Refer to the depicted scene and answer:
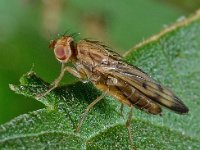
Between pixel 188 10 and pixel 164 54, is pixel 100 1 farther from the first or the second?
pixel 164 54

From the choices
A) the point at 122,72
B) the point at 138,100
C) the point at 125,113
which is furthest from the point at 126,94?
the point at 125,113

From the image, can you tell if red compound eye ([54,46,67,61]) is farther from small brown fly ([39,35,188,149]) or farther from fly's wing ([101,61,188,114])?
fly's wing ([101,61,188,114])

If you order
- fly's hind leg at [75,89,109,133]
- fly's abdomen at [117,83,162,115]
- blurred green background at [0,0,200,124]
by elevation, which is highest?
blurred green background at [0,0,200,124]

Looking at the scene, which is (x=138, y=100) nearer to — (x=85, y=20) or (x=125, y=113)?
(x=125, y=113)

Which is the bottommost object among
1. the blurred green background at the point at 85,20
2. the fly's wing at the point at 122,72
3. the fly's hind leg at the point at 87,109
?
the fly's hind leg at the point at 87,109

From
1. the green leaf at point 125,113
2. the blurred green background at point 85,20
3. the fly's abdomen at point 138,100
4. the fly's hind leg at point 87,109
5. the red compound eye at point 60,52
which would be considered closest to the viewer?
the green leaf at point 125,113

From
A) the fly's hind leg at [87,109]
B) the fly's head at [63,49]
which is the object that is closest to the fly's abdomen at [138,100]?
the fly's hind leg at [87,109]

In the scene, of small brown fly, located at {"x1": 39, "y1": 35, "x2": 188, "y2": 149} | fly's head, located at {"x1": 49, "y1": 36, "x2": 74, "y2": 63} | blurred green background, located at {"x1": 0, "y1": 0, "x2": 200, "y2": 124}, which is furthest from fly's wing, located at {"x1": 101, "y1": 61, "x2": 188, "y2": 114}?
blurred green background, located at {"x1": 0, "y1": 0, "x2": 200, "y2": 124}

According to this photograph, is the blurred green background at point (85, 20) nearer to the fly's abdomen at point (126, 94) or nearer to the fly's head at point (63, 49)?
the fly's head at point (63, 49)
